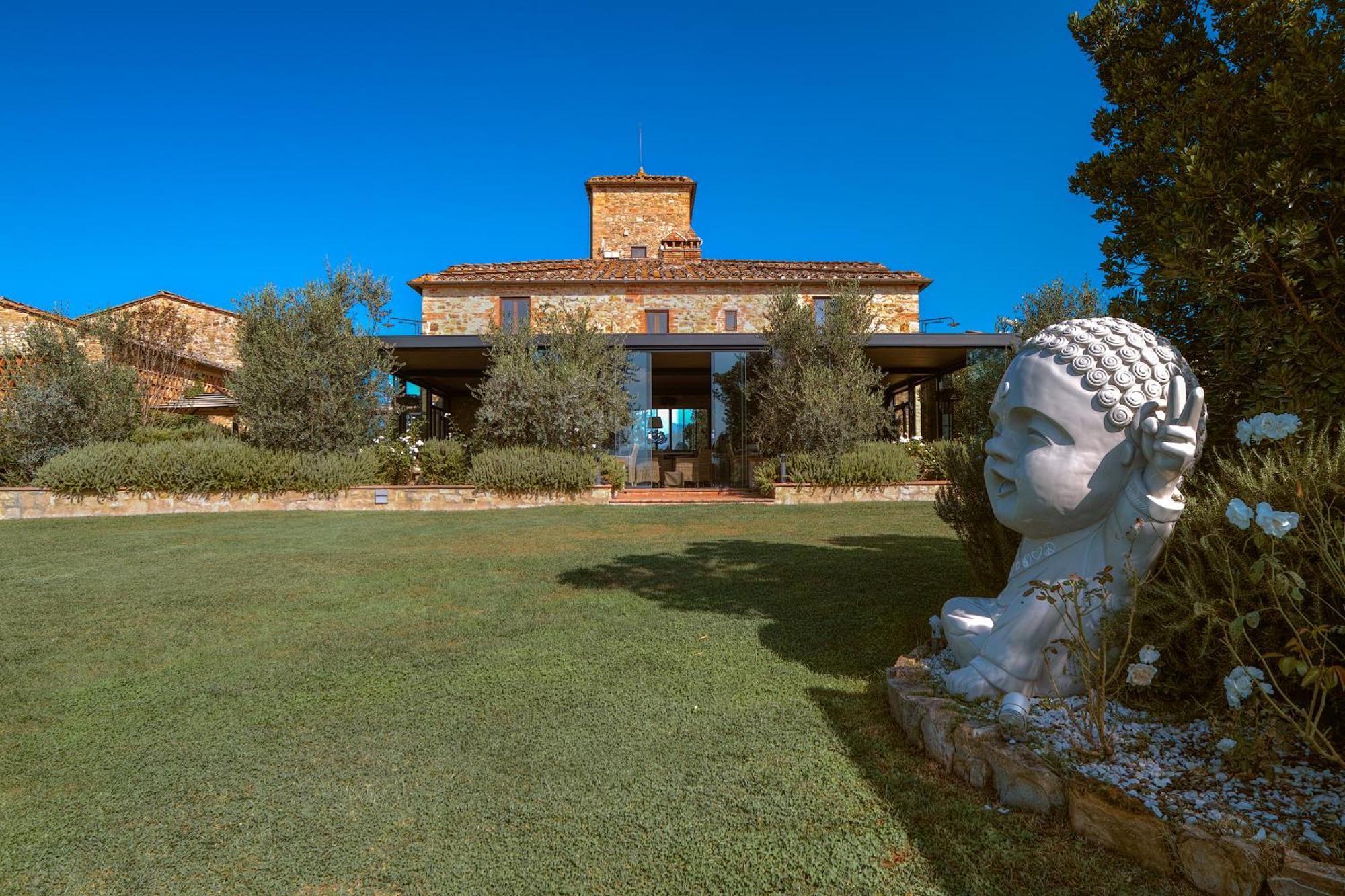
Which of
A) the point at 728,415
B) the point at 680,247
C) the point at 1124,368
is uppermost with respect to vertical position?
the point at 680,247

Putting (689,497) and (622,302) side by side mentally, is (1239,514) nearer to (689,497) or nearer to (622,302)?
(689,497)

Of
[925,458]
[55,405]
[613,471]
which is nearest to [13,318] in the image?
[55,405]

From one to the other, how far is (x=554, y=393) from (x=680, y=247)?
14.9 metres

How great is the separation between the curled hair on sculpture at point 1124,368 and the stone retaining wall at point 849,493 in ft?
34.3

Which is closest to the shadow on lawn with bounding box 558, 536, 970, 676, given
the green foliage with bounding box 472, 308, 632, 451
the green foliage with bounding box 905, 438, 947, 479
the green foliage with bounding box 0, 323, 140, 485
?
the green foliage with bounding box 905, 438, 947, 479

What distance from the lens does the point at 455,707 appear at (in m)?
3.17

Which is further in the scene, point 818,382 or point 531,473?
point 818,382

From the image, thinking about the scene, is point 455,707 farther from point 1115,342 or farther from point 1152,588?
point 1115,342

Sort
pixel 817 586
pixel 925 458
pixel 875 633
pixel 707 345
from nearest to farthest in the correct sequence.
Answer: pixel 875 633
pixel 817 586
pixel 925 458
pixel 707 345

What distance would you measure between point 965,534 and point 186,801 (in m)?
4.04

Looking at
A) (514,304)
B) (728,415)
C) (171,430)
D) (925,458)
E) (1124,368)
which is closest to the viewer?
(1124,368)

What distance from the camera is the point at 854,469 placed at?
13.1 metres

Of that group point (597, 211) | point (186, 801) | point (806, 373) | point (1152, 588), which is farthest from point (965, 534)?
point (597, 211)

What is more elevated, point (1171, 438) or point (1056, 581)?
point (1171, 438)
